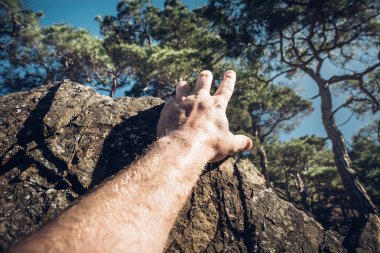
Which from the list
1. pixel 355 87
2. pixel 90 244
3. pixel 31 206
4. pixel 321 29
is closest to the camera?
pixel 90 244

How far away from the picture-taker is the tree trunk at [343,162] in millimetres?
6816

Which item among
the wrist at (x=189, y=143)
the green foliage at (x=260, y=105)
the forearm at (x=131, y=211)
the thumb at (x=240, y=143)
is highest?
the green foliage at (x=260, y=105)

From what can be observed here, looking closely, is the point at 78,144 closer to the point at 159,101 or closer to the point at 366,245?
the point at 159,101

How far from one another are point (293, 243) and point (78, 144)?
1.83 m

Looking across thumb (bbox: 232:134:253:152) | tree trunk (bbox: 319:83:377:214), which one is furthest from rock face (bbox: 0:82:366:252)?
tree trunk (bbox: 319:83:377:214)

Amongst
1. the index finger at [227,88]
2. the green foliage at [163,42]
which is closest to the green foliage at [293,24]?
the green foliage at [163,42]

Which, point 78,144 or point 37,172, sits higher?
point 78,144

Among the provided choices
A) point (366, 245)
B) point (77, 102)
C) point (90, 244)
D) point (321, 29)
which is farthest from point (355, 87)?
point (90, 244)

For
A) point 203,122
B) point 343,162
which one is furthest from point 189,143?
point 343,162

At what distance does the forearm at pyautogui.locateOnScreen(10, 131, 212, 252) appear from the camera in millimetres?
1014

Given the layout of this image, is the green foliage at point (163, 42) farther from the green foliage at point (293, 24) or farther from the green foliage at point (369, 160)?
the green foliage at point (369, 160)

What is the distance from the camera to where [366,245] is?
2051mm

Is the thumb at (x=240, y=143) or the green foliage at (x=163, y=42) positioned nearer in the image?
the thumb at (x=240, y=143)

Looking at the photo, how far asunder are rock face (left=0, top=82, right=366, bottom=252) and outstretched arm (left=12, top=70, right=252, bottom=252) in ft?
1.15
